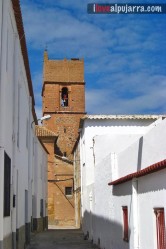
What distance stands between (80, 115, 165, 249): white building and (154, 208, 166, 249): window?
6.19 feet

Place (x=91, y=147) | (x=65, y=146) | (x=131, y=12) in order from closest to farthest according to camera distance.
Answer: (x=131, y=12)
(x=91, y=147)
(x=65, y=146)

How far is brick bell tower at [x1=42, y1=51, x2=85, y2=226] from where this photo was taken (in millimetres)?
39469

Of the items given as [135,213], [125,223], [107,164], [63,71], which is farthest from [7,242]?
[63,71]

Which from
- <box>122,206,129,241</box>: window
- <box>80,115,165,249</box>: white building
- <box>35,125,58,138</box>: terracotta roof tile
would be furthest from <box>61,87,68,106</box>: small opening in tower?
<box>122,206,129,241</box>: window

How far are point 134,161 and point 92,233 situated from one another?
1048cm

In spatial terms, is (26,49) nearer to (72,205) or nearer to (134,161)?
(134,161)

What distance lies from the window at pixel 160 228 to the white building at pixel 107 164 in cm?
189

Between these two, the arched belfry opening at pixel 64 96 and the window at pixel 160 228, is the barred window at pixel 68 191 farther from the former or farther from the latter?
the window at pixel 160 228

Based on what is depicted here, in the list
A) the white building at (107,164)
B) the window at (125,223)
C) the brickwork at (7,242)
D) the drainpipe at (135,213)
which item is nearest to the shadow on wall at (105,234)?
the white building at (107,164)

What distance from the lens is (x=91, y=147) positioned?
24.6m

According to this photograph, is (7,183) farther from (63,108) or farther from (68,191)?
(63,108)

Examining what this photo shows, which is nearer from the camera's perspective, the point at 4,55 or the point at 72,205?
the point at 4,55

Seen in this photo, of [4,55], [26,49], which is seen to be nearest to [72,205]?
[26,49]

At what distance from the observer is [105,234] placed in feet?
54.3
